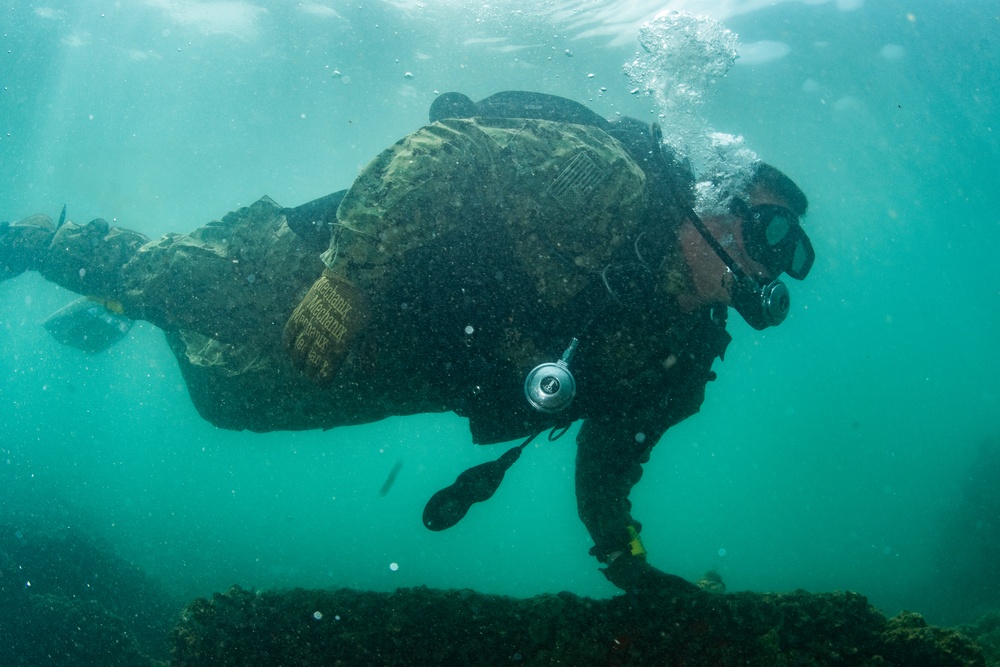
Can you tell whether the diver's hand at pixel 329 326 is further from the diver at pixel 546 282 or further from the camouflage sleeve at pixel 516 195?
the camouflage sleeve at pixel 516 195

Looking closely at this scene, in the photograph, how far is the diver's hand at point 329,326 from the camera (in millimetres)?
2355

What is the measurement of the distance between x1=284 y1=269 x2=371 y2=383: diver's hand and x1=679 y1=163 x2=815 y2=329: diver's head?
215cm

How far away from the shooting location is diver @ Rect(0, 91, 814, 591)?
2.51m

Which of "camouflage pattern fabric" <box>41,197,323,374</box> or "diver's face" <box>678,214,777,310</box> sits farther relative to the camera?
"camouflage pattern fabric" <box>41,197,323,374</box>

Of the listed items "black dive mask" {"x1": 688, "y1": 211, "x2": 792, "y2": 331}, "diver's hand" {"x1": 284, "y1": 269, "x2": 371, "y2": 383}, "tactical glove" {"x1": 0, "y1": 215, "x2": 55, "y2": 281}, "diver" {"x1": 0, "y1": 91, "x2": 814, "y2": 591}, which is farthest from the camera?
"tactical glove" {"x1": 0, "y1": 215, "x2": 55, "y2": 281}

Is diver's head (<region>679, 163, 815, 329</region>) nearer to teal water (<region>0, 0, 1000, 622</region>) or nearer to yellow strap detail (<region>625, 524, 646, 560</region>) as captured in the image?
yellow strap detail (<region>625, 524, 646, 560</region>)

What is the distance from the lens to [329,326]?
7.77ft

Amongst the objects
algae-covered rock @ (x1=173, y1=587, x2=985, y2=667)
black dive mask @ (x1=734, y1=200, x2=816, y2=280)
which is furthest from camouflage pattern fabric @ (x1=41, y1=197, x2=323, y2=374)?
black dive mask @ (x1=734, y1=200, x2=816, y2=280)

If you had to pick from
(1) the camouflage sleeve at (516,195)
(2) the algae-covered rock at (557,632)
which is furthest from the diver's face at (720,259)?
(2) the algae-covered rock at (557,632)

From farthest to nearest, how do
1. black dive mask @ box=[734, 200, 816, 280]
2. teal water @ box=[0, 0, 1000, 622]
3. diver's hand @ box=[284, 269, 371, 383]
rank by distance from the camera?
teal water @ box=[0, 0, 1000, 622] → black dive mask @ box=[734, 200, 816, 280] → diver's hand @ box=[284, 269, 371, 383]

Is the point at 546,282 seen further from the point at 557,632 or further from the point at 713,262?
the point at 557,632

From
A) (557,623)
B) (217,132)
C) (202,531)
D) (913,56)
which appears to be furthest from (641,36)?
(202,531)

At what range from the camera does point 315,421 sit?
511cm

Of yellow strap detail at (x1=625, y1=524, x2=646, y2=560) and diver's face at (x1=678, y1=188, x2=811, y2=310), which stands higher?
diver's face at (x1=678, y1=188, x2=811, y2=310)
